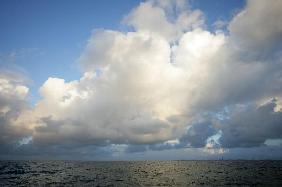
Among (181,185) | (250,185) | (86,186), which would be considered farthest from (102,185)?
(250,185)

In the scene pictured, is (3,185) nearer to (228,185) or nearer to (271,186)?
(228,185)

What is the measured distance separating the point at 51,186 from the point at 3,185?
46.0ft

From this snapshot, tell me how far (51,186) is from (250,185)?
50.8 meters

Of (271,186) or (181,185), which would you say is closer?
(271,186)

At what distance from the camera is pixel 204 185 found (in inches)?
2783

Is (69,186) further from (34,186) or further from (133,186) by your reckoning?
(133,186)

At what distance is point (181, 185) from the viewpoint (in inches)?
2800

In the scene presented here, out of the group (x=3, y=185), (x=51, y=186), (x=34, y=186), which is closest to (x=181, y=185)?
(x=51, y=186)

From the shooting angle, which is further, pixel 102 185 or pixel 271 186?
pixel 102 185

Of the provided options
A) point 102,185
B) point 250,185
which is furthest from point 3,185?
point 250,185

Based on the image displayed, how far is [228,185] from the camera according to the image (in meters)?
70.8

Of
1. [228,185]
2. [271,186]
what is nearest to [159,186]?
[228,185]

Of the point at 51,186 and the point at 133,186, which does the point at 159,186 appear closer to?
the point at 133,186

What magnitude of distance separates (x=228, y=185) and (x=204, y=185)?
244 inches
